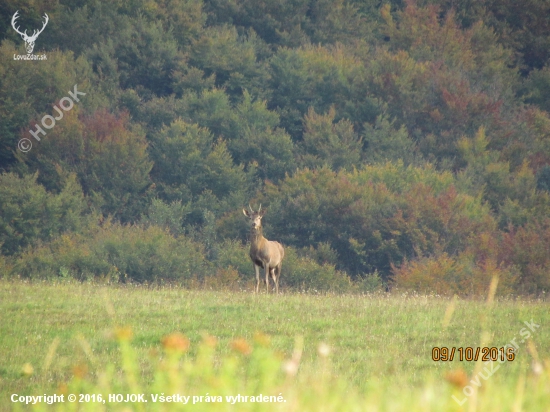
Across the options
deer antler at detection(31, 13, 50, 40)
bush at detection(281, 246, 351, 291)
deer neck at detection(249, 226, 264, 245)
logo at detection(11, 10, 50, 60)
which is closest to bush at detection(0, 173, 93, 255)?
logo at detection(11, 10, 50, 60)

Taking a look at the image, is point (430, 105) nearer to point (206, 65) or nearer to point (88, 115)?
point (206, 65)

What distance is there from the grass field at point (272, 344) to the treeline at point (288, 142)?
16.0 m

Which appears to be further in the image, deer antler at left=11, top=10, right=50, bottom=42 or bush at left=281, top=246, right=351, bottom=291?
deer antler at left=11, top=10, right=50, bottom=42

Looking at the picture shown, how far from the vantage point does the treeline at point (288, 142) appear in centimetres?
3906

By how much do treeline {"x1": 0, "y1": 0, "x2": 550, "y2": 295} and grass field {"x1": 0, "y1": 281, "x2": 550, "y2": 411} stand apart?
52.6 feet

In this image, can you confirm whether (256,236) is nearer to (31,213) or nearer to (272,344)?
(272,344)

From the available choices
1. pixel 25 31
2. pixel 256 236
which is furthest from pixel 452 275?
pixel 25 31

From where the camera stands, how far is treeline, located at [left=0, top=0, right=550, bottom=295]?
128ft

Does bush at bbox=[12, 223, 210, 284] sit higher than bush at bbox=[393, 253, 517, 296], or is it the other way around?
bush at bbox=[393, 253, 517, 296]

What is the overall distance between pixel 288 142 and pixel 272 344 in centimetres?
3817

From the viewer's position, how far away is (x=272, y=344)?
13195 mm

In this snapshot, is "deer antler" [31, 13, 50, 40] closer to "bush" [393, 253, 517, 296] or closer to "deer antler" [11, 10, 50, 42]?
"deer antler" [11, 10, 50, 42]

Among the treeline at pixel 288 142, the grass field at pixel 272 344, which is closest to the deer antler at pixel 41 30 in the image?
the treeline at pixel 288 142

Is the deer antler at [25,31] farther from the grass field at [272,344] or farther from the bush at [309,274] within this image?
the grass field at [272,344]
